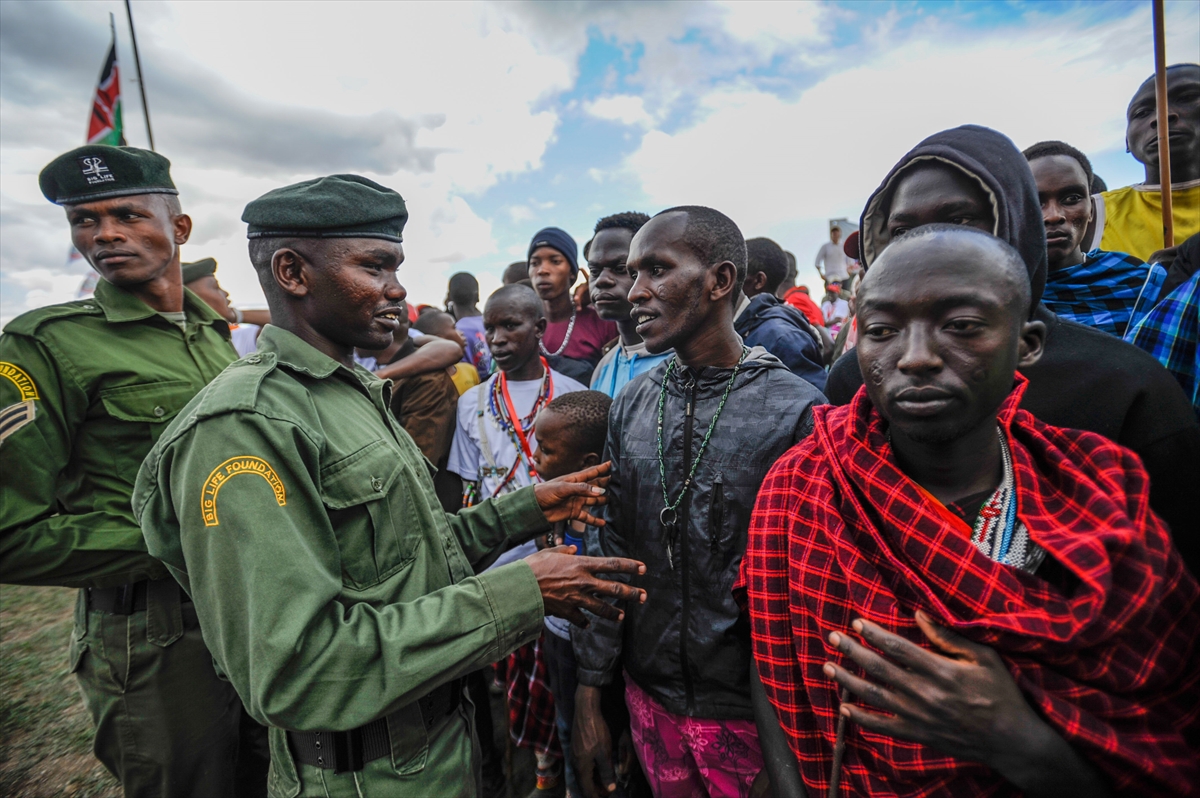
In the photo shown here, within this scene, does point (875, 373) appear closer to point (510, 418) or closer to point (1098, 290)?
point (1098, 290)

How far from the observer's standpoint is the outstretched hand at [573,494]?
2.12 meters

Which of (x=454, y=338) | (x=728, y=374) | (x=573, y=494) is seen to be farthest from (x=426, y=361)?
(x=728, y=374)

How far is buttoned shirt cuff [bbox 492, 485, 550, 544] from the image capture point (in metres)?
2.19

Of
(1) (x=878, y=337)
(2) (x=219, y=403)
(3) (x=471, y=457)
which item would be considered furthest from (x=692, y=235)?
(3) (x=471, y=457)

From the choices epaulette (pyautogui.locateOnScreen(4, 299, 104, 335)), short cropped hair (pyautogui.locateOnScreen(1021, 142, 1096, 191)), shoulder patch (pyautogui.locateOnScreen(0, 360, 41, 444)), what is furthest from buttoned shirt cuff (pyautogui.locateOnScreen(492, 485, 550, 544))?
short cropped hair (pyautogui.locateOnScreen(1021, 142, 1096, 191))

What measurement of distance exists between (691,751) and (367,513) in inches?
55.0

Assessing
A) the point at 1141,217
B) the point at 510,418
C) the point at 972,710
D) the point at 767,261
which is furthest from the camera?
the point at 767,261

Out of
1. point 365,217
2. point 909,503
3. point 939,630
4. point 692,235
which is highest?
point 365,217

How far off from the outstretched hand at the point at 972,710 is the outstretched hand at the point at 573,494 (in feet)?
3.79

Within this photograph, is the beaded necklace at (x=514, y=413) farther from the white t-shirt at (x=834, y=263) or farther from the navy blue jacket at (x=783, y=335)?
the white t-shirt at (x=834, y=263)

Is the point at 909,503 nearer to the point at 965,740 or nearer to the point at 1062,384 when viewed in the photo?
the point at 965,740

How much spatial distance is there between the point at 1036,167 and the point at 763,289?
2.20 meters

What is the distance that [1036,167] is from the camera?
8.36ft

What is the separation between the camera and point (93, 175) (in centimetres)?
256
